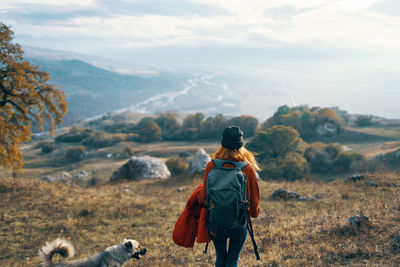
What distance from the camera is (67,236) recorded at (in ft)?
29.2

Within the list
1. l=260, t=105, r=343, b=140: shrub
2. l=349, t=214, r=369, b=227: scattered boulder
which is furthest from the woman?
l=260, t=105, r=343, b=140: shrub

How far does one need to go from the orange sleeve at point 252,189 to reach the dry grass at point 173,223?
2.69m

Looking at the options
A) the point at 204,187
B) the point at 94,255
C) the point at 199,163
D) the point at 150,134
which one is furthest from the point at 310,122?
the point at 204,187

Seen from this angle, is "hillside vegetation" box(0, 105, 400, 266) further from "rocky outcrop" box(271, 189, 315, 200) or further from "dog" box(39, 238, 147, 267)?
"dog" box(39, 238, 147, 267)

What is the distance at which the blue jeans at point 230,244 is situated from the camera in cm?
364

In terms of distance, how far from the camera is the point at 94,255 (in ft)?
19.4

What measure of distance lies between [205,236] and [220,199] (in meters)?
0.70

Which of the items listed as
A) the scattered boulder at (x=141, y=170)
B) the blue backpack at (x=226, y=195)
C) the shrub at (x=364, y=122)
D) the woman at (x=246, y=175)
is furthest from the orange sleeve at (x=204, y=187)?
the shrub at (x=364, y=122)

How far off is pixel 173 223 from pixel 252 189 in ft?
23.8

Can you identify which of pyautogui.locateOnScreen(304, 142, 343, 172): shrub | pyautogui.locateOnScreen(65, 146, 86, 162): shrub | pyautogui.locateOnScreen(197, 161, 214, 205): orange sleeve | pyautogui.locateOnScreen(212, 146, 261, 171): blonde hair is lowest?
pyautogui.locateOnScreen(65, 146, 86, 162): shrub

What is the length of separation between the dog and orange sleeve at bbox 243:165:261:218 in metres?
3.70

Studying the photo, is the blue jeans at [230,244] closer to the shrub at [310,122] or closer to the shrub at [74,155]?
the shrub at [310,122]

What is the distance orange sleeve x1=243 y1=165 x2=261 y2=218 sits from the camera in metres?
3.67

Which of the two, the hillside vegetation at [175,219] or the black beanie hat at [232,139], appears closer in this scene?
the black beanie hat at [232,139]
